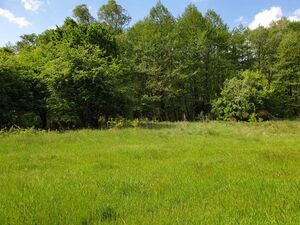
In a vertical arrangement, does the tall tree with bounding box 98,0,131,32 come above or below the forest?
above

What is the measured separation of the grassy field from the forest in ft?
50.3

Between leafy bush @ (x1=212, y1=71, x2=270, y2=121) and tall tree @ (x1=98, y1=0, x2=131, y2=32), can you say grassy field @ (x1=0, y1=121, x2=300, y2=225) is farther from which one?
tall tree @ (x1=98, y1=0, x2=131, y2=32)

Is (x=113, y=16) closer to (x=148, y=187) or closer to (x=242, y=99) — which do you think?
(x=242, y=99)

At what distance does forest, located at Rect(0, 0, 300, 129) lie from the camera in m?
29.2

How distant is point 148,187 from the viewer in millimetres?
8109

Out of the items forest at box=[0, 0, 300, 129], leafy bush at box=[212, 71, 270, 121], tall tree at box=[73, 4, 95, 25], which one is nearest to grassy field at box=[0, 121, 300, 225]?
forest at box=[0, 0, 300, 129]

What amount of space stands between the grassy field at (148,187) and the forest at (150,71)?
50.3ft

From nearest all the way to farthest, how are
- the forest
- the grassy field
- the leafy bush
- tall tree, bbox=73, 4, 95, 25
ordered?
the grassy field < the forest < the leafy bush < tall tree, bbox=73, 4, 95, 25

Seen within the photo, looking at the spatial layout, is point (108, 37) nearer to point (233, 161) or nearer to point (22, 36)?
point (22, 36)

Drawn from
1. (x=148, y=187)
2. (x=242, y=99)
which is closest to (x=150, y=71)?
(x=242, y=99)

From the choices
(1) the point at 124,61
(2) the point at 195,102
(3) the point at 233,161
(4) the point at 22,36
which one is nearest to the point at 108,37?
(1) the point at 124,61

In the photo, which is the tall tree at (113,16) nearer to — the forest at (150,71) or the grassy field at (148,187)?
the forest at (150,71)

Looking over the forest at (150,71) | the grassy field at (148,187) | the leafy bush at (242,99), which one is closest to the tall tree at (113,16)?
the forest at (150,71)

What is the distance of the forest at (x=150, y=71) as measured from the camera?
95.7 ft
